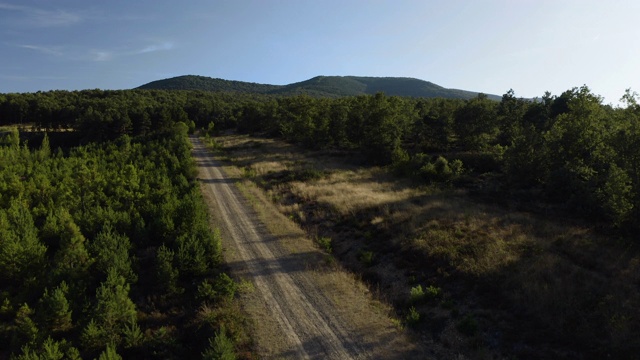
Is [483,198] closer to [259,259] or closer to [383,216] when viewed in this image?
[383,216]

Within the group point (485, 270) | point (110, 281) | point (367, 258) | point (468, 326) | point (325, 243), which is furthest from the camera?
point (325, 243)

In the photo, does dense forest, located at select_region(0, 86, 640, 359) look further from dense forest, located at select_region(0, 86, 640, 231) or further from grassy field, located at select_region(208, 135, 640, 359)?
grassy field, located at select_region(208, 135, 640, 359)

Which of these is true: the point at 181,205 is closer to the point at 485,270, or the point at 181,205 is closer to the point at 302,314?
the point at 302,314

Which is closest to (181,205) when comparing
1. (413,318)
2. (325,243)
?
(325,243)

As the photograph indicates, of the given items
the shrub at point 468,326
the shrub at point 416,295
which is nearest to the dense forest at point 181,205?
the shrub at point 416,295

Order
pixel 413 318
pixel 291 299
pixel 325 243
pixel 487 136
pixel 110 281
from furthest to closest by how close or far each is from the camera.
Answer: pixel 487 136, pixel 325 243, pixel 291 299, pixel 110 281, pixel 413 318

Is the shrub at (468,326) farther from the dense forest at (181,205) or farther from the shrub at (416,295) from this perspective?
the dense forest at (181,205)
